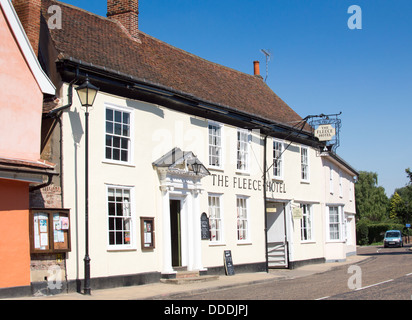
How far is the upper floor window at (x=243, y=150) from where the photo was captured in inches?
Answer: 884

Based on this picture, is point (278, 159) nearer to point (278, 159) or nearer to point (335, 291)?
point (278, 159)

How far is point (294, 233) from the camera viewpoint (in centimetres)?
2580

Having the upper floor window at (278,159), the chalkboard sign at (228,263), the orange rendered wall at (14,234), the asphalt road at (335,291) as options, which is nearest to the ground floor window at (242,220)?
the chalkboard sign at (228,263)

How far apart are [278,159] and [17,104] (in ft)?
44.9

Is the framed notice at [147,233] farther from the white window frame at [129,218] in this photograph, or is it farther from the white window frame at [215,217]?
the white window frame at [215,217]

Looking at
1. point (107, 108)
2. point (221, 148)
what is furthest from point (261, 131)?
point (107, 108)

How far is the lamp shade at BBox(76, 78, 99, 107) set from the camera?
47.8 feet

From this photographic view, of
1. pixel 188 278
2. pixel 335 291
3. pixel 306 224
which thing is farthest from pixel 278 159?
pixel 335 291

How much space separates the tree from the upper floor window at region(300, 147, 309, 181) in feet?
167

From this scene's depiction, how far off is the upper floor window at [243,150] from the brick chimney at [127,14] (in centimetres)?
567

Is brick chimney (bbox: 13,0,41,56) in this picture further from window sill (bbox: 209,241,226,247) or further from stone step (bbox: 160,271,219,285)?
window sill (bbox: 209,241,226,247)

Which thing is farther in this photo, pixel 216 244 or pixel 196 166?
pixel 216 244

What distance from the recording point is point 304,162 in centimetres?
2761
